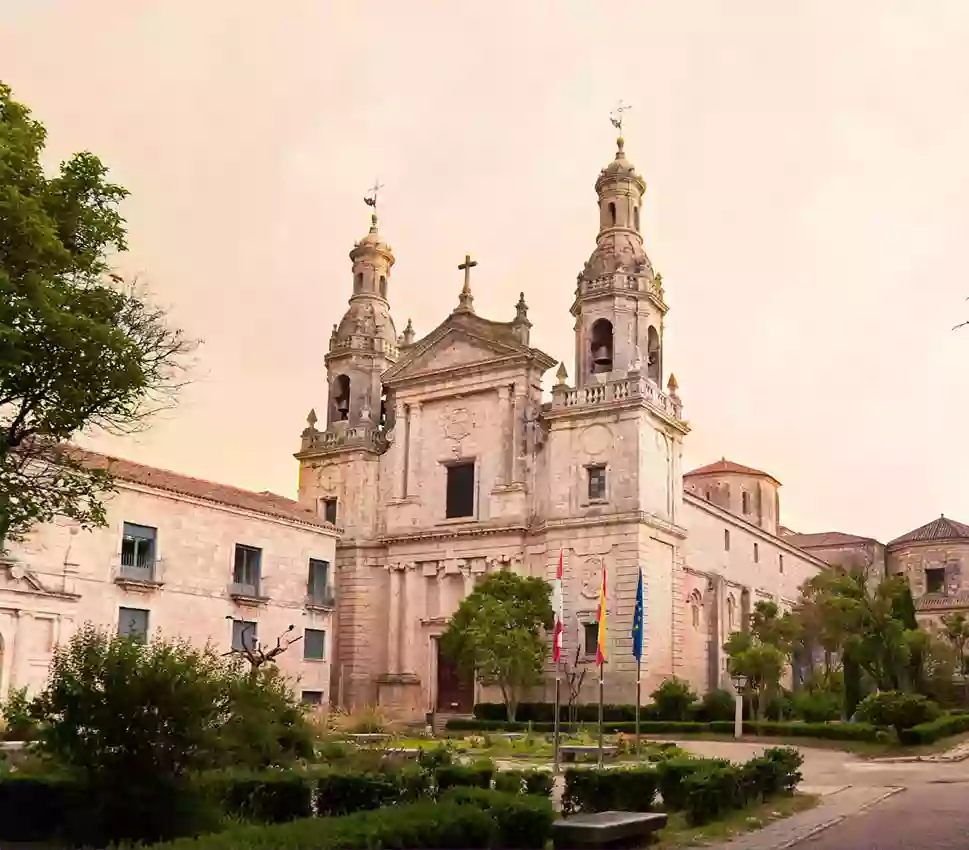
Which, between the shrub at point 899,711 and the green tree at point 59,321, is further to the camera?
the shrub at point 899,711

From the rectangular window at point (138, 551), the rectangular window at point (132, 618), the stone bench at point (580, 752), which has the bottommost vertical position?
the stone bench at point (580, 752)

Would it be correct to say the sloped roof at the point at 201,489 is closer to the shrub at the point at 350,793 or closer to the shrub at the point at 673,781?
the shrub at the point at 350,793

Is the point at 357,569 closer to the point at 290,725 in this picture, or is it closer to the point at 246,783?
the point at 290,725

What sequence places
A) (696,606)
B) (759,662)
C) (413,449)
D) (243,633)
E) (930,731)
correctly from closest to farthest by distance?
(930,731), (759,662), (243,633), (696,606), (413,449)

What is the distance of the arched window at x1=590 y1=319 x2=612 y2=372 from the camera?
43844 mm

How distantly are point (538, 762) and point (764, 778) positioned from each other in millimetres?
10189

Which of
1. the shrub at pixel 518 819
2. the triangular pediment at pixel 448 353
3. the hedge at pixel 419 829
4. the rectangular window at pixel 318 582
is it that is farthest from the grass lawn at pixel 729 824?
the triangular pediment at pixel 448 353

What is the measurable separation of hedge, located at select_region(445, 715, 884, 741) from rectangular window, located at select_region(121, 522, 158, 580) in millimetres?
12001

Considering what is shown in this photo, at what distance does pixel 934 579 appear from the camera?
223 ft

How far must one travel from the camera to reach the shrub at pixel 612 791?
15.9 m

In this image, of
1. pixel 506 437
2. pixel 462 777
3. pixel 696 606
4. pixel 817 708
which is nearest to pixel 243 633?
pixel 506 437

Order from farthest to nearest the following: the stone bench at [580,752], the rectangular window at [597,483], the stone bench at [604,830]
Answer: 1. the rectangular window at [597,483]
2. the stone bench at [580,752]
3. the stone bench at [604,830]

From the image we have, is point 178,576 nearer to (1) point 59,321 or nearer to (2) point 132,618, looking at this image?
(2) point 132,618

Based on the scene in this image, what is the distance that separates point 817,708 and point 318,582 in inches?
771
